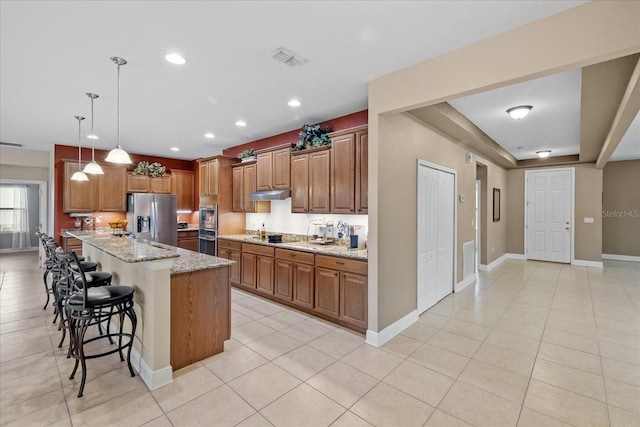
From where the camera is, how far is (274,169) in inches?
194

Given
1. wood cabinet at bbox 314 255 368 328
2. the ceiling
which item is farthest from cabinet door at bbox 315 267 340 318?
the ceiling

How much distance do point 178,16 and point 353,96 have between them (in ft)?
6.64

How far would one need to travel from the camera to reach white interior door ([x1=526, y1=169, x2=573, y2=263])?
725cm

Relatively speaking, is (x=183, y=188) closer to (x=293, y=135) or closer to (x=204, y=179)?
(x=204, y=179)

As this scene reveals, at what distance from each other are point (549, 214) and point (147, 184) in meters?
10.0

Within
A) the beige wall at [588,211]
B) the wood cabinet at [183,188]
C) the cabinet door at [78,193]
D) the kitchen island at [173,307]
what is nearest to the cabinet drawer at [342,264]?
the kitchen island at [173,307]

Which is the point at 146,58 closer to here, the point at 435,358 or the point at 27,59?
the point at 27,59

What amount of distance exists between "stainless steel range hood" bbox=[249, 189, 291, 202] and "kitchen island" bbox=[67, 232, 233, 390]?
1.81 meters

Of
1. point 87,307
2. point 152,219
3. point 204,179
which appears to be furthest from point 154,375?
point 152,219

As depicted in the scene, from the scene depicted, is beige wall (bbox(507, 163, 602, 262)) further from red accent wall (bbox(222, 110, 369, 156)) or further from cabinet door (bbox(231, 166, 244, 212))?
cabinet door (bbox(231, 166, 244, 212))

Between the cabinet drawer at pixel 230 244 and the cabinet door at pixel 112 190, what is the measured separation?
2970 mm

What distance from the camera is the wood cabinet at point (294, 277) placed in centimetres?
382

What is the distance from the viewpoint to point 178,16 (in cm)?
205

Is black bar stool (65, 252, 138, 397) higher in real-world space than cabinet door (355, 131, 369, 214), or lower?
lower
